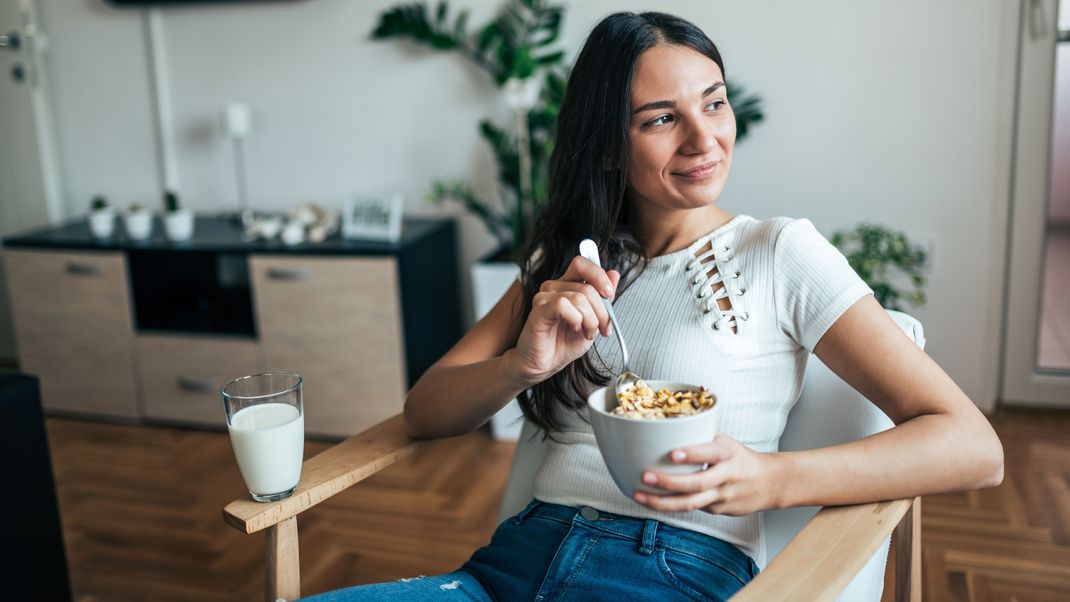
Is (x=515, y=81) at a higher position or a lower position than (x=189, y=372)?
higher

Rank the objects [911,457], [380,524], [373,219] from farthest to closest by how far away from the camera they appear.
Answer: [373,219], [380,524], [911,457]

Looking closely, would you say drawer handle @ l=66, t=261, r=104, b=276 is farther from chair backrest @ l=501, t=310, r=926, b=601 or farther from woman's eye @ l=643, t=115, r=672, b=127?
woman's eye @ l=643, t=115, r=672, b=127

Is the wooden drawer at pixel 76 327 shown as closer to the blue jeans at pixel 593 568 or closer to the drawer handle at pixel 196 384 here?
the drawer handle at pixel 196 384

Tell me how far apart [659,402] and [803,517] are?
0.44 m

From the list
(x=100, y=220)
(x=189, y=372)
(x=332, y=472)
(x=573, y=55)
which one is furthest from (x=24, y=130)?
(x=332, y=472)

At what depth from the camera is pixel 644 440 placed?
89cm

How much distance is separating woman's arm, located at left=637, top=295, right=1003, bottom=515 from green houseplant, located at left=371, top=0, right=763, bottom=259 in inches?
72.0

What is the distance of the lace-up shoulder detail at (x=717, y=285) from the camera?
125cm

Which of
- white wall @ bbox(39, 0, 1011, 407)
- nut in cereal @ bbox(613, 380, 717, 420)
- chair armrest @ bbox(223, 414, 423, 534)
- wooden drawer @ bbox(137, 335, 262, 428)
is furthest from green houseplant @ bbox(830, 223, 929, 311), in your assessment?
wooden drawer @ bbox(137, 335, 262, 428)

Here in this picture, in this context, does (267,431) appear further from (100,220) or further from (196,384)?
(100,220)

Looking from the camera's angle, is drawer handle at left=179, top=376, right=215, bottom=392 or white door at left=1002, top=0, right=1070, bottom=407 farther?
drawer handle at left=179, top=376, right=215, bottom=392

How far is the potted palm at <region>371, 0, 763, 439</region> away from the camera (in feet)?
9.55

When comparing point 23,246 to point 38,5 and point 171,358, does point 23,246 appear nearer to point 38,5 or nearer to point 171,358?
point 171,358

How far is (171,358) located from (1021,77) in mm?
2803
